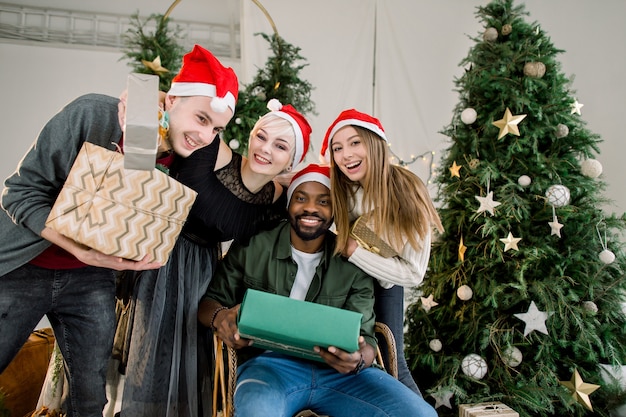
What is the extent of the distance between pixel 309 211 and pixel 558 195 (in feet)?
5.33

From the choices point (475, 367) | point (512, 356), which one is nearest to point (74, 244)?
point (475, 367)

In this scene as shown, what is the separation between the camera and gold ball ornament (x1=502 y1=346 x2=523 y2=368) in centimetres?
289

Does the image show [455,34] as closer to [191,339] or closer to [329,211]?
[329,211]

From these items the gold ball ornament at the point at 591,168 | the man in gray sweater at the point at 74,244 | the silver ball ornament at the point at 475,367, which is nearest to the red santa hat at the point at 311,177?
the man in gray sweater at the point at 74,244

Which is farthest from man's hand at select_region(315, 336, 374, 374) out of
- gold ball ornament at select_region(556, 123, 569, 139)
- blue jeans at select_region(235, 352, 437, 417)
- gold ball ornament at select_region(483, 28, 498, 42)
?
gold ball ornament at select_region(483, 28, 498, 42)

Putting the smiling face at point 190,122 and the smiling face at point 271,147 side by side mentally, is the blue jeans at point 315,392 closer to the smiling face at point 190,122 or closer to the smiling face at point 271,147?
the smiling face at point 271,147

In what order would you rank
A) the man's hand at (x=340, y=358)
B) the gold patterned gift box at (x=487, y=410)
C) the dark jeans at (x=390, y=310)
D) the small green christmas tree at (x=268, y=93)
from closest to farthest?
the man's hand at (x=340, y=358)
the dark jeans at (x=390, y=310)
the gold patterned gift box at (x=487, y=410)
the small green christmas tree at (x=268, y=93)

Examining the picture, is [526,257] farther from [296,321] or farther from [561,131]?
[296,321]

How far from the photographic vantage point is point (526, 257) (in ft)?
9.52

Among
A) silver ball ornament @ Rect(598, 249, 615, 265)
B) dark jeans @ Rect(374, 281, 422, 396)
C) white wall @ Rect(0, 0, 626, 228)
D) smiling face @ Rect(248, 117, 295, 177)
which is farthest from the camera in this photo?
white wall @ Rect(0, 0, 626, 228)

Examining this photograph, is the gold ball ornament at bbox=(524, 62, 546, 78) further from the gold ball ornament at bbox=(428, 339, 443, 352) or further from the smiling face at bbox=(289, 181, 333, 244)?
the gold ball ornament at bbox=(428, 339, 443, 352)

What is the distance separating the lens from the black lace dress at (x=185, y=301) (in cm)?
201

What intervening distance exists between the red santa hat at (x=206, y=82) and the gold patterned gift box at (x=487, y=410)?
212 centimetres

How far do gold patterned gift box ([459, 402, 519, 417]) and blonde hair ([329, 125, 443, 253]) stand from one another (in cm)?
112
